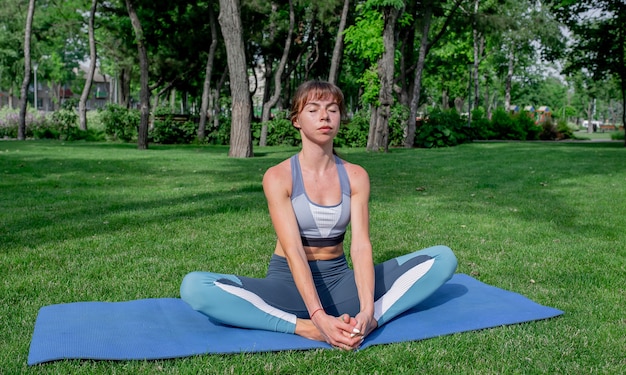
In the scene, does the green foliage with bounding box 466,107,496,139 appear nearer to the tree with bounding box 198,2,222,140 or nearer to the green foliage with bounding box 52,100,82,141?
the tree with bounding box 198,2,222,140

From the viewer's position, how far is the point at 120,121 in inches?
1002

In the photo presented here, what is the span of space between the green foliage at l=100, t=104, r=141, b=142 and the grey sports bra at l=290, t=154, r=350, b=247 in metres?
22.6

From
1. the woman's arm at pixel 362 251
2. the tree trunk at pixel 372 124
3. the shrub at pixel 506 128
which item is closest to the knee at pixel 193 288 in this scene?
the woman's arm at pixel 362 251

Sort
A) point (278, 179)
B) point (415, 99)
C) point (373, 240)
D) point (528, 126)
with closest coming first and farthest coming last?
point (278, 179) → point (373, 240) → point (415, 99) → point (528, 126)

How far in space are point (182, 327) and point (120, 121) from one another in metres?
23.3

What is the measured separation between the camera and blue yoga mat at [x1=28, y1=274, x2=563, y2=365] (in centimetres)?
320

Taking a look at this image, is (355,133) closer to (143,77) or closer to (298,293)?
(143,77)

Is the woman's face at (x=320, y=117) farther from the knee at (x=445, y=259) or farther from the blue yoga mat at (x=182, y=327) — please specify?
the blue yoga mat at (x=182, y=327)

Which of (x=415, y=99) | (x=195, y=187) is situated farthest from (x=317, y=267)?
(x=415, y=99)

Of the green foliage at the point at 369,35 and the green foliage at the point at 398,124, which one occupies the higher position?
the green foliage at the point at 369,35

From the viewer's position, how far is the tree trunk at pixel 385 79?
1903 cm

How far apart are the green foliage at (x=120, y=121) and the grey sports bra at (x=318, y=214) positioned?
74.1ft

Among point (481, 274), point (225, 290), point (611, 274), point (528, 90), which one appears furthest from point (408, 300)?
point (528, 90)

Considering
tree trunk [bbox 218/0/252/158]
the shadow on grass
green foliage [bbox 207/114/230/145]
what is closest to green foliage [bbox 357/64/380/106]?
the shadow on grass
